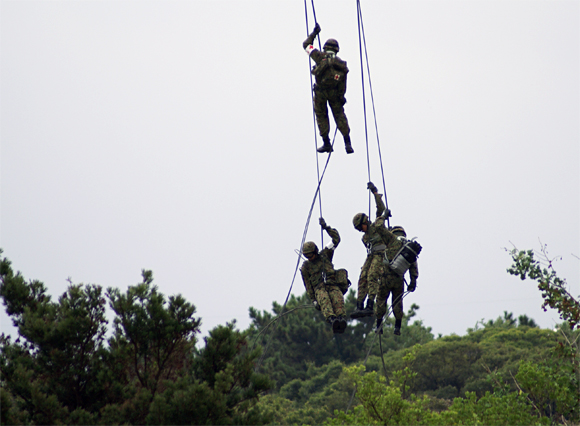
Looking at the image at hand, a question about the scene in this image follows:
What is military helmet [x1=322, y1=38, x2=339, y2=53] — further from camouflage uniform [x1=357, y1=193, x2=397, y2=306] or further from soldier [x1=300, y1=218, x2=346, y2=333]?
soldier [x1=300, y1=218, x2=346, y2=333]

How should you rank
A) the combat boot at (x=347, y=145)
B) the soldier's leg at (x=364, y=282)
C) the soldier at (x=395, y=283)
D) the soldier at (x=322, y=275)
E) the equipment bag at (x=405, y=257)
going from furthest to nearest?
1. the combat boot at (x=347, y=145)
2. the soldier at (x=322, y=275)
3. the soldier's leg at (x=364, y=282)
4. the soldier at (x=395, y=283)
5. the equipment bag at (x=405, y=257)

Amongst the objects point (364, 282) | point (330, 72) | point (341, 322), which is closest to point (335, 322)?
point (341, 322)

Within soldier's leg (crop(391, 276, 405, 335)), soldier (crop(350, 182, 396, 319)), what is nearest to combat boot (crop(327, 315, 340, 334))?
soldier (crop(350, 182, 396, 319))

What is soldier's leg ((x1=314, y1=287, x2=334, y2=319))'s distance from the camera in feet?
39.6

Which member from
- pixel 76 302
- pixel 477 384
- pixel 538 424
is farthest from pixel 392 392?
pixel 477 384

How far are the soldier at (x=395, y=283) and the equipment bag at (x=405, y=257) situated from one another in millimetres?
111

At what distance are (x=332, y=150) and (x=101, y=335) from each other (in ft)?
15.0

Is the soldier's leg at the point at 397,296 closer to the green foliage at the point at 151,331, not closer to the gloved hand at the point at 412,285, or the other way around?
the gloved hand at the point at 412,285

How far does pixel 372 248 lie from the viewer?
11984 mm

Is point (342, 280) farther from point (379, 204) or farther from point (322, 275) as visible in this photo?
point (379, 204)

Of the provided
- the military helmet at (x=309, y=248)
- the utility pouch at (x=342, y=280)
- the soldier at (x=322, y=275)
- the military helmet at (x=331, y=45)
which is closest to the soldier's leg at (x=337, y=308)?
the soldier at (x=322, y=275)

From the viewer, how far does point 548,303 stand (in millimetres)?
16438

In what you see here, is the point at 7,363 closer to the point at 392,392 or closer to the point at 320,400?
the point at 392,392

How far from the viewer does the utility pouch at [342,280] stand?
12461mm
